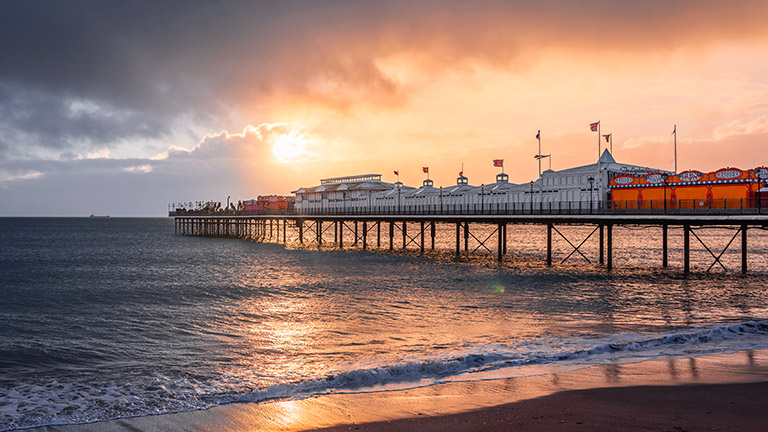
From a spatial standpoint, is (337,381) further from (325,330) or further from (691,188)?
(691,188)

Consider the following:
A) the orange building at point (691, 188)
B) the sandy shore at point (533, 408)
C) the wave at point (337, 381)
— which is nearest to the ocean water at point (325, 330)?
the wave at point (337, 381)

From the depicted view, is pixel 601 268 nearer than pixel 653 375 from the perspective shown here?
No

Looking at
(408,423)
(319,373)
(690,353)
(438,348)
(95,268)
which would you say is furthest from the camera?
(95,268)

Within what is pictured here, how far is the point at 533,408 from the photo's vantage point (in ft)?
29.0

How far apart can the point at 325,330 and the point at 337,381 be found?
6.30 meters

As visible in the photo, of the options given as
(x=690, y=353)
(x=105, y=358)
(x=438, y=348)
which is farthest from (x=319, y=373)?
(x=690, y=353)

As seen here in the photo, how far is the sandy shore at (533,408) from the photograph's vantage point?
814 cm

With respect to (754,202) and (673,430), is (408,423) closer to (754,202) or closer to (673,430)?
(673,430)

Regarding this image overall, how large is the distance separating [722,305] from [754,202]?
1485 cm

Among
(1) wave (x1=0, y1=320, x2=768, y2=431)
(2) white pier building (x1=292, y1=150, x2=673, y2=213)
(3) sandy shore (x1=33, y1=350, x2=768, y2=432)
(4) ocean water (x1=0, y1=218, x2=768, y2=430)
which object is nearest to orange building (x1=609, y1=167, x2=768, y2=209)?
(2) white pier building (x1=292, y1=150, x2=673, y2=213)

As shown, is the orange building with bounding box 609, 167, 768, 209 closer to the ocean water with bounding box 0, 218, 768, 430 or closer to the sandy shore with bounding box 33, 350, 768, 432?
the ocean water with bounding box 0, 218, 768, 430

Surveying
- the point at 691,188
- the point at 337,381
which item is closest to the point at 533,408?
the point at 337,381

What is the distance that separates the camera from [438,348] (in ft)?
46.0

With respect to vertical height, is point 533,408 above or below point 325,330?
above
